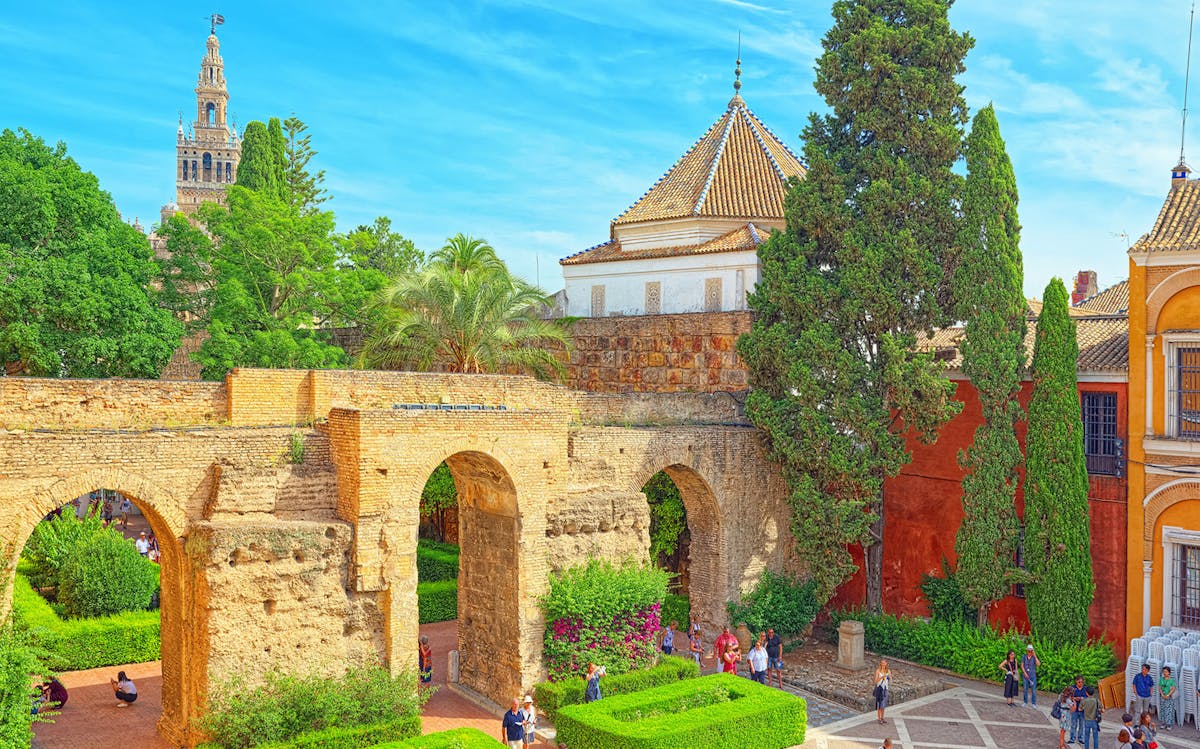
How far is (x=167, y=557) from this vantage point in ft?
50.5

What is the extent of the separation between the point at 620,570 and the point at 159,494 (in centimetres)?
847

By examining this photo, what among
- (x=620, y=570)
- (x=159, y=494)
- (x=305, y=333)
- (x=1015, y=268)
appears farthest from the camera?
(x=305, y=333)

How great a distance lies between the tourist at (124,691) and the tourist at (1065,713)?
15.5 m

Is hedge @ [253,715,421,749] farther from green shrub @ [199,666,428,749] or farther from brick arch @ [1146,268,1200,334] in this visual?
brick arch @ [1146,268,1200,334]

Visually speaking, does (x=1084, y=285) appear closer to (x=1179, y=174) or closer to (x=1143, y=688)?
(x=1179, y=174)

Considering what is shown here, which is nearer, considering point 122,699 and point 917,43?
point 122,699

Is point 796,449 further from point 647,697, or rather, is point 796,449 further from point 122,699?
point 122,699

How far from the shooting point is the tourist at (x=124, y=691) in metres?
17.2

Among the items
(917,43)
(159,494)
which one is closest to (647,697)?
(159,494)

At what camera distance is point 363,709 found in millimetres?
15250

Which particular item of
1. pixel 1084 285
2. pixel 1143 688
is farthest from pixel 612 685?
pixel 1084 285

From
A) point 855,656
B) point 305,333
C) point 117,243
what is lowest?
point 855,656

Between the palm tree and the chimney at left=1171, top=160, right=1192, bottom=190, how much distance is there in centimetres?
1434

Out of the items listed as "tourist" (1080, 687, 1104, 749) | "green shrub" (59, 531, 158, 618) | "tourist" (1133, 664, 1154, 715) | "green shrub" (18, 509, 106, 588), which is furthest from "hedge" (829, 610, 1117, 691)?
"green shrub" (18, 509, 106, 588)
